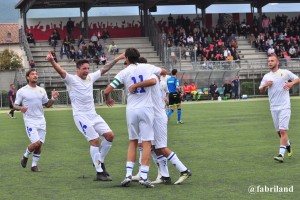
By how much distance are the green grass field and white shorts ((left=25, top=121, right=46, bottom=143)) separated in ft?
2.02

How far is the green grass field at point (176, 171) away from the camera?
10352 mm

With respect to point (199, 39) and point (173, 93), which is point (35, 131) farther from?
point (199, 39)

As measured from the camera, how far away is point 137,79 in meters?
10.9

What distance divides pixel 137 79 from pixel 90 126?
5.76ft

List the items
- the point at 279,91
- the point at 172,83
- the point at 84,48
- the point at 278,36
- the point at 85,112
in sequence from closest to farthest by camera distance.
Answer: the point at 85,112 → the point at 279,91 → the point at 172,83 → the point at 84,48 → the point at 278,36

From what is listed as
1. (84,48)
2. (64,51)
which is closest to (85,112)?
(64,51)

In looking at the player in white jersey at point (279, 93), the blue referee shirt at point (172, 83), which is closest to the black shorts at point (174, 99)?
the blue referee shirt at point (172, 83)

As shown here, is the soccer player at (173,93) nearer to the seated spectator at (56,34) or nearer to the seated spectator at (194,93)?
the seated spectator at (194,93)

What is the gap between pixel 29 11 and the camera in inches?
2689

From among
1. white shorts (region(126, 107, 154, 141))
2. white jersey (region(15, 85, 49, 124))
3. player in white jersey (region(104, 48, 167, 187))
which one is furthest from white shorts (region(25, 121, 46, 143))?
white shorts (region(126, 107, 154, 141))

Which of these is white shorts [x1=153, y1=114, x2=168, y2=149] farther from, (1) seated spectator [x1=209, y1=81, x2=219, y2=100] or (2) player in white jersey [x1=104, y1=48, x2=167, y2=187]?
(1) seated spectator [x1=209, y1=81, x2=219, y2=100]

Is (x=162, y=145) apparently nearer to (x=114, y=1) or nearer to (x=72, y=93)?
(x=72, y=93)

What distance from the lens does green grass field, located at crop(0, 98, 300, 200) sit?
1035cm

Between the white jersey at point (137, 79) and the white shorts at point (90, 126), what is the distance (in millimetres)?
1502
